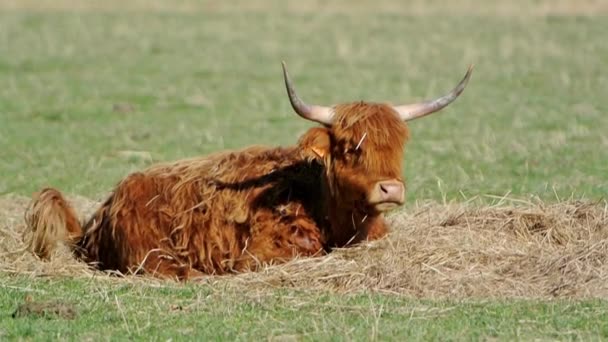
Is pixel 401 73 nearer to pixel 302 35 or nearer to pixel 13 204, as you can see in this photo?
pixel 302 35

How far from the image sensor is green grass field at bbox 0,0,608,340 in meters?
7.55

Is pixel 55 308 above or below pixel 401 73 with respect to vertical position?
above

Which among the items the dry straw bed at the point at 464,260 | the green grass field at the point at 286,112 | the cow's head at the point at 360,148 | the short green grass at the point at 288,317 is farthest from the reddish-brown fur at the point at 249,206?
the short green grass at the point at 288,317

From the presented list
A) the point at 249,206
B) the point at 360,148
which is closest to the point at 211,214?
the point at 249,206

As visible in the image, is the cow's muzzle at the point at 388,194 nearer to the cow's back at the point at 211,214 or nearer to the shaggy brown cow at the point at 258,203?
the shaggy brown cow at the point at 258,203

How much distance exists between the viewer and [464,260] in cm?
896

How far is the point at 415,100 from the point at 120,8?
64.3 feet

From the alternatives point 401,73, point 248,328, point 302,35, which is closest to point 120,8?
point 302,35

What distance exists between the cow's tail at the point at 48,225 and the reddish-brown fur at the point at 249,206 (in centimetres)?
1

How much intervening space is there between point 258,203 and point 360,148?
926 millimetres

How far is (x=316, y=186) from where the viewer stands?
9328mm

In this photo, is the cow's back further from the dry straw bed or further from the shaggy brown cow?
the dry straw bed

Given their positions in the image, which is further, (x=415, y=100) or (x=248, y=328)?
(x=415, y=100)

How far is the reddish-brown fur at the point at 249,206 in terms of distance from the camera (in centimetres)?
884
